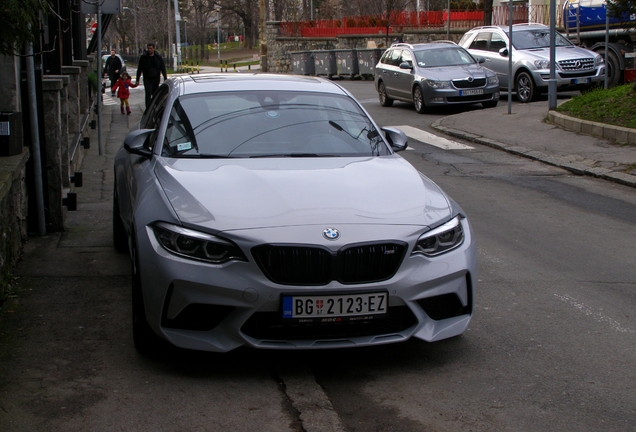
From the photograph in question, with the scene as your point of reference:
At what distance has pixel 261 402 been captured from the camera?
164 inches

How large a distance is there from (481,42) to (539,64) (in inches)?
141

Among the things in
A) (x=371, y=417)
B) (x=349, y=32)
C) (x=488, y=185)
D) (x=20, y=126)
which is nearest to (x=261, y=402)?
(x=371, y=417)

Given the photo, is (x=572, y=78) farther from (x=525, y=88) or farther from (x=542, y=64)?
(x=525, y=88)

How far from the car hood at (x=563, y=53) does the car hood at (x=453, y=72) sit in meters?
1.18

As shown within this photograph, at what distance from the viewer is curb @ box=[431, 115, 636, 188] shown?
1134 cm

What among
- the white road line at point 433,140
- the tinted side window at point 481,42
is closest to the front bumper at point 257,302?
the white road line at point 433,140

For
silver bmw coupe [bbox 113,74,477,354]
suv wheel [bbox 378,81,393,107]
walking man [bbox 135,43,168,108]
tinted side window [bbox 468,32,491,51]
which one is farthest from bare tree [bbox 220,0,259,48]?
silver bmw coupe [bbox 113,74,477,354]

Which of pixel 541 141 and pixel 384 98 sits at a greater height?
pixel 384 98

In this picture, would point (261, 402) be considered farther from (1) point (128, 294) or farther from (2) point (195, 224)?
(1) point (128, 294)

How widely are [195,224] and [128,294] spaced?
6.13 feet

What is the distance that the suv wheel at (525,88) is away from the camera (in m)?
20.3

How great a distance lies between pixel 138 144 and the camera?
5.86m

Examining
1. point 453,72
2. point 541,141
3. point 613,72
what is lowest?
point 541,141

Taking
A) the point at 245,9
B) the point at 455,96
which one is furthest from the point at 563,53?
the point at 245,9
